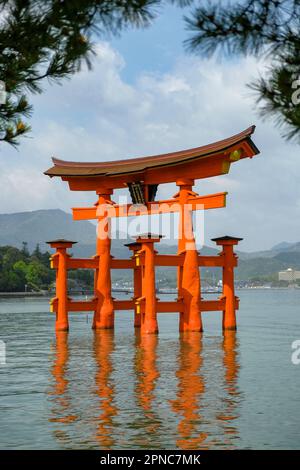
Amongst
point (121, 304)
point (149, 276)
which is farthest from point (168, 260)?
point (121, 304)

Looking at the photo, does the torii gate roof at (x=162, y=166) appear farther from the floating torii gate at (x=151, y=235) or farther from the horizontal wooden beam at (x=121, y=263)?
the horizontal wooden beam at (x=121, y=263)

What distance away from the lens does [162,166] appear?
22.3m

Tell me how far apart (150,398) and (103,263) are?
43.0 ft

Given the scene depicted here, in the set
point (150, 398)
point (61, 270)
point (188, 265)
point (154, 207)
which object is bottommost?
point (150, 398)

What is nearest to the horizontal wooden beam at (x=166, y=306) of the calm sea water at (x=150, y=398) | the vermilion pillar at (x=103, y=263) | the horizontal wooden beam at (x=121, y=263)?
the calm sea water at (x=150, y=398)

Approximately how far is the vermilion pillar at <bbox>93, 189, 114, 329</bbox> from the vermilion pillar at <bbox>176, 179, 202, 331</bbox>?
10.3 feet

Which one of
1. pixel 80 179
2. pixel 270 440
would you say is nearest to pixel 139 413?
pixel 270 440

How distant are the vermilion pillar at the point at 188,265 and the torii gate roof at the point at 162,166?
0.64 m

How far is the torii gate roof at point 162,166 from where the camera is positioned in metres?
20.9

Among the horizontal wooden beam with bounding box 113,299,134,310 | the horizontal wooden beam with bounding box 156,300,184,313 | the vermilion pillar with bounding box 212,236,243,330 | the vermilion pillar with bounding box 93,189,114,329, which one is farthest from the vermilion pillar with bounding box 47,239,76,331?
the vermilion pillar with bounding box 212,236,243,330

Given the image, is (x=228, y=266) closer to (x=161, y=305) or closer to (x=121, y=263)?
(x=161, y=305)

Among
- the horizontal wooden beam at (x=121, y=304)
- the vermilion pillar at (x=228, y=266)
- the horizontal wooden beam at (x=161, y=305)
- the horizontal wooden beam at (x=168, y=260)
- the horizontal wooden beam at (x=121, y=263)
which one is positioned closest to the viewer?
the horizontal wooden beam at (x=168, y=260)

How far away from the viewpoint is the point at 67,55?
20.3 ft
